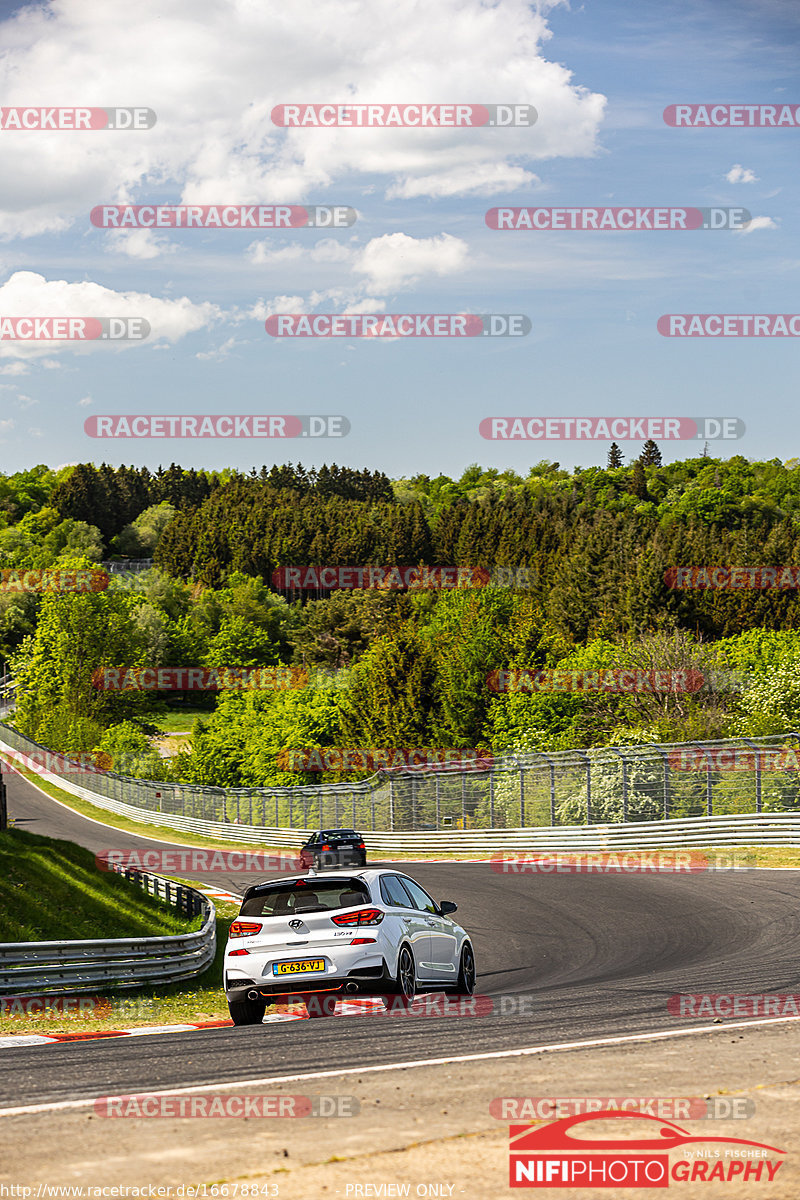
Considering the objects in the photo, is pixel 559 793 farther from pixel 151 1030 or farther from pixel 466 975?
pixel 151 1030

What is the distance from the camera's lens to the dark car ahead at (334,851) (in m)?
32.9

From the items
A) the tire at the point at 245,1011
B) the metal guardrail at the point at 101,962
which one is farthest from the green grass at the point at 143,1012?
the tire at the point at 245,1011

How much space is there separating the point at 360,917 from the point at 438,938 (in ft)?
5.05

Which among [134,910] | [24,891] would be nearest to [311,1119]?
[24,891]

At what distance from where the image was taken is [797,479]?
190625 mm

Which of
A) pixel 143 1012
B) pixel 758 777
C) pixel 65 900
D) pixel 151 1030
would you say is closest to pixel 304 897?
pixel 151 1030

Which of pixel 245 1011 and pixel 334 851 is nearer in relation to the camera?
pixel 245 1011

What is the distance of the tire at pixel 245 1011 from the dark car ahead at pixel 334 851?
2173 centimetres

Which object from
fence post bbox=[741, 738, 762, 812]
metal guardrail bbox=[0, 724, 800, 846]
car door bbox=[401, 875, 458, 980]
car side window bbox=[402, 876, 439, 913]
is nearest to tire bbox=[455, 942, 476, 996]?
car door bbox=[401, 875, 458, 980]

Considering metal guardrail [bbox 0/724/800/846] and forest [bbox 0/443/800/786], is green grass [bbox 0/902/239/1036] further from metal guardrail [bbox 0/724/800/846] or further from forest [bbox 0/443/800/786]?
forest [bbox 0/443/800/786]

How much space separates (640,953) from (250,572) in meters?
168

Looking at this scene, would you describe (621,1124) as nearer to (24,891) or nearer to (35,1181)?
(35,1181)

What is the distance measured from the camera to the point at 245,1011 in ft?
36.1

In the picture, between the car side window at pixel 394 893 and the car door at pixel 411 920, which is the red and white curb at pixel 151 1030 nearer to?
the car door at pixel 411 920
